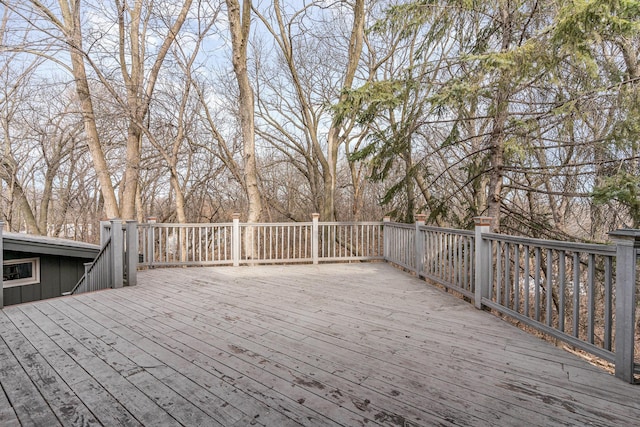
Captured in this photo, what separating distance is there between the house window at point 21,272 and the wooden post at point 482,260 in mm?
8278

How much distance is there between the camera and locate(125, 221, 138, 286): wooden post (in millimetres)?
4387

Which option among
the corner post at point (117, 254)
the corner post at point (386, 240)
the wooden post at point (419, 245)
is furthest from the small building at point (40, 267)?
the wooden post at point (419, 245)

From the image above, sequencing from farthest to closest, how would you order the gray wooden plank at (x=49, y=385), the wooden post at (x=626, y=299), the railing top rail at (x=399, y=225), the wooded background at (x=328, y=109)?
1. the railing top rail at (x=399, y=225)
2. the wooded background at (x=328, y=109)
3. the wooden post at (x=626, y=299)
4. the gray wooden plank at (x=49, y=385)

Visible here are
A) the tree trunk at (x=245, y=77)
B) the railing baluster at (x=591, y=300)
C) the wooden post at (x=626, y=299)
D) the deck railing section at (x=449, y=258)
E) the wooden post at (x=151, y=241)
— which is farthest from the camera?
the tree trunk at (x=245, y=77)

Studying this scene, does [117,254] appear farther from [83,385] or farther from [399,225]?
[399,225]

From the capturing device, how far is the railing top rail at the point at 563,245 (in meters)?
2.07

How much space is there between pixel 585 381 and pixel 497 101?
3.69 m

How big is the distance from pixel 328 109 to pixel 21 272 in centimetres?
711

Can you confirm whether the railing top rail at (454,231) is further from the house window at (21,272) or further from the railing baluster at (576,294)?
the house window at (21,272)

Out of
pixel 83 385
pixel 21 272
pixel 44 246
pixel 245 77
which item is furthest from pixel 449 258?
pixel 21 272

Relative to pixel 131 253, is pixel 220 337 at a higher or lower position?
lower

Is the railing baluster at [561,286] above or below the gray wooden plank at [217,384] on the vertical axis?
above

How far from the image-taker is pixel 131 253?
4.46 metres

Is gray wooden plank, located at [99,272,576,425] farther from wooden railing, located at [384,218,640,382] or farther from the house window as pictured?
the house window
